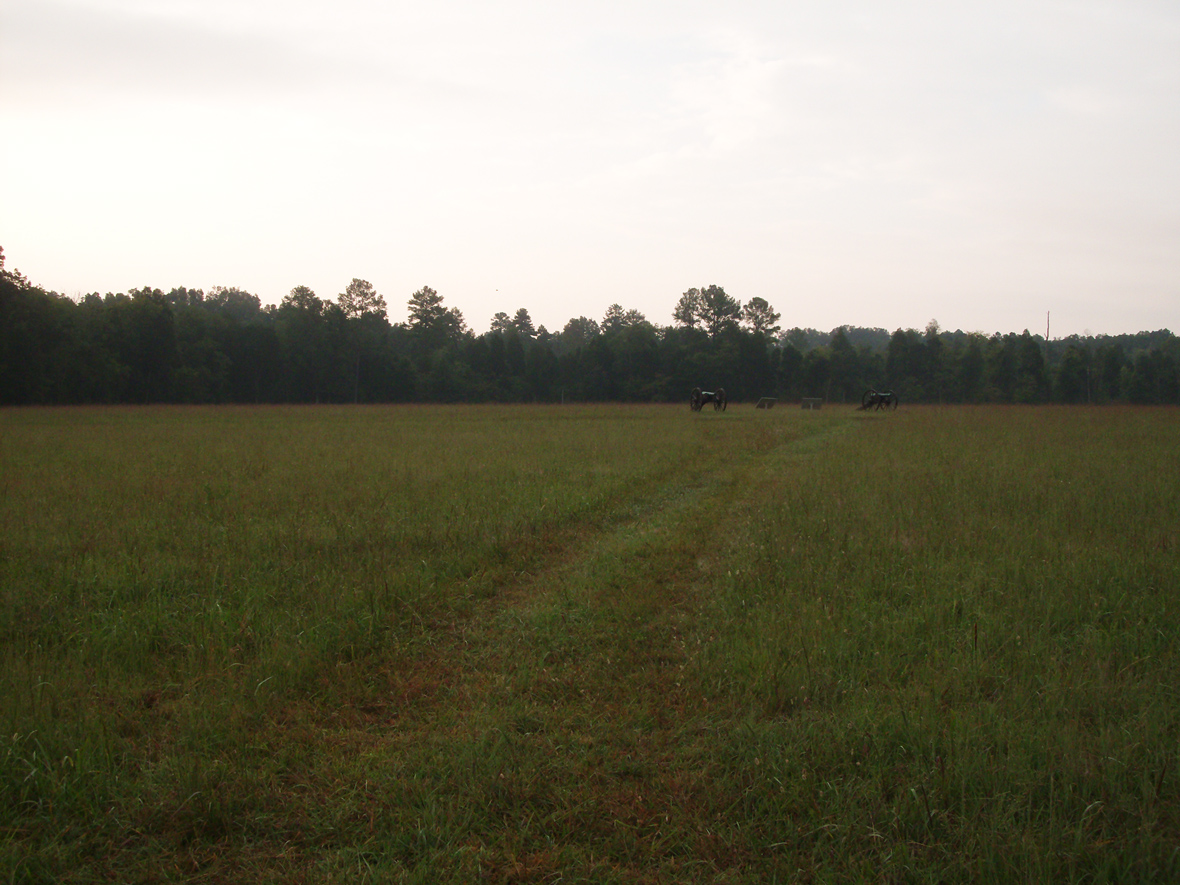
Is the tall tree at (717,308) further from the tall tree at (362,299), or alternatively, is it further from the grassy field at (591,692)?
the grassy field at (591,692)

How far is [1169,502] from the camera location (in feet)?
31.7

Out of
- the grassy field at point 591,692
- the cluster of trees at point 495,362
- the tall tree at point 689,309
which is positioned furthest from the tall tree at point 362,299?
the grassy field at point 591,692

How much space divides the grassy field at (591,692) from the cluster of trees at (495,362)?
54.4 m

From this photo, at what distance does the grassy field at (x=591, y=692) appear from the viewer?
317cm

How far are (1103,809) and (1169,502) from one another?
8322mm

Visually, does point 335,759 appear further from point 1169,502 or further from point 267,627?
point 1169,502

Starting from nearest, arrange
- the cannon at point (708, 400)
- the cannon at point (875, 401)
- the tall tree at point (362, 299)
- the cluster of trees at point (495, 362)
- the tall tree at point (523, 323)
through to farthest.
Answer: the cannon at point (708, 400), the cannon at point (875, 401), the cluster of trees at point (495, 362), the tall tree at point (362, 299), the tall tree at point (523, 323)

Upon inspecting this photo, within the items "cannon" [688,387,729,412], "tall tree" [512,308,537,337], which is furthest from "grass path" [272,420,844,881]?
"tall tree" [512,308,537,337]

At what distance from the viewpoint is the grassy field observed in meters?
3.17

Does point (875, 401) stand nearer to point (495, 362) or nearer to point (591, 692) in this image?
point (591, 692)

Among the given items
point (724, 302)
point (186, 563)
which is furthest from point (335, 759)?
point (724, 302)

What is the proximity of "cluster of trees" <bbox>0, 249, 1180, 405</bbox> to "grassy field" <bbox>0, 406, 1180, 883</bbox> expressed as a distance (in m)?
54.4

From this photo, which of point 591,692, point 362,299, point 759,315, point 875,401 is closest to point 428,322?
point 362,299

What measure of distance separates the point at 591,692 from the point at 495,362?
256 feet
